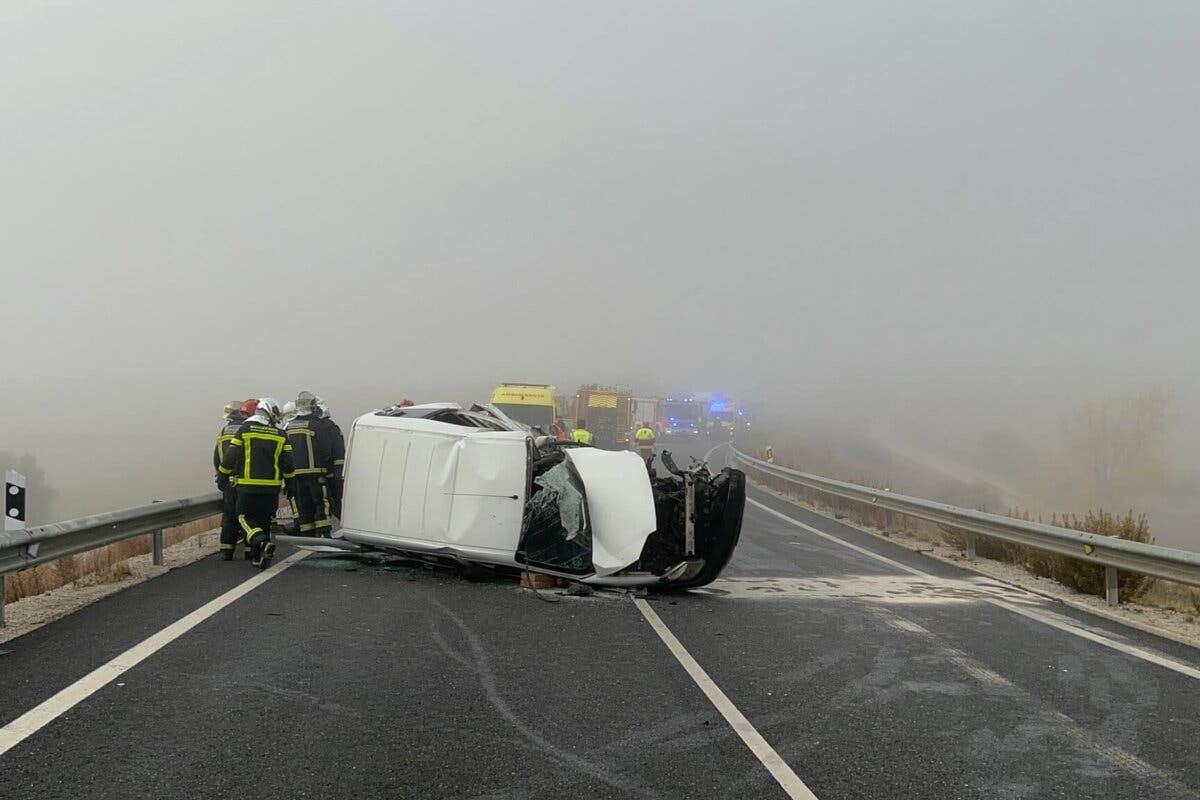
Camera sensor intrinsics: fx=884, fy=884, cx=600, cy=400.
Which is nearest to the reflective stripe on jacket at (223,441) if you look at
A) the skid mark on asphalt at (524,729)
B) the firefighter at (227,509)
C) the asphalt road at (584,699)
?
the firefighter at (227,509)

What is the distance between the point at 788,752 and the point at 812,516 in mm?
13233

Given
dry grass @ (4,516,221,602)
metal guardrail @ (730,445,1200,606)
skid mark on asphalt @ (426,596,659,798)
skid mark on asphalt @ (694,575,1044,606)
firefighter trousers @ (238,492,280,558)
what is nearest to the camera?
skid mark on asphalt @ (426,596,659,798)

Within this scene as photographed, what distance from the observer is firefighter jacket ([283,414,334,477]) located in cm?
1017

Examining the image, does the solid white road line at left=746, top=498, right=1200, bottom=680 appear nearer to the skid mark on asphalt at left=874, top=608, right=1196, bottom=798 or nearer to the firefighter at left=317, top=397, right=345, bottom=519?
the skid mark on asphalt at left=874, top=608, right=1196, bottom=798

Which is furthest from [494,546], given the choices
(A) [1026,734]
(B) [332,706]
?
(A) [1026,734]

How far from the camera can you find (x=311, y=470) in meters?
10.2

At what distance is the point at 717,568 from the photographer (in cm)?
833

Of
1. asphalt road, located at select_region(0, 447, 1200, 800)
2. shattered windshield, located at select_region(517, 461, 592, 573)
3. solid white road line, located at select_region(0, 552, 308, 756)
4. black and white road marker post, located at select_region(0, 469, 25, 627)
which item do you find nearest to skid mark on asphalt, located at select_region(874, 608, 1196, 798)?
asphalt road, located at select_region(0, 447, 1200, 800)

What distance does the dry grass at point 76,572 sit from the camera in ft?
26.8

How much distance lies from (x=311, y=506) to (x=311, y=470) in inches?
17.0

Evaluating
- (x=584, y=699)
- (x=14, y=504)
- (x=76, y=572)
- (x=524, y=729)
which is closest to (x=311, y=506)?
(x=76, y=572)

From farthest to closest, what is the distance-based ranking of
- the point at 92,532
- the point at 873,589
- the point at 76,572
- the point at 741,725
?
the point at 76,572
the point at 873,589
the point at 92,532
the point at 741,725

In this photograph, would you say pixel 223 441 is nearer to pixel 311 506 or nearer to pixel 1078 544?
pixel 311 506

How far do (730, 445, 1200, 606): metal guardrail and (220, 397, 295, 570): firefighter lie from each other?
8.02 m
